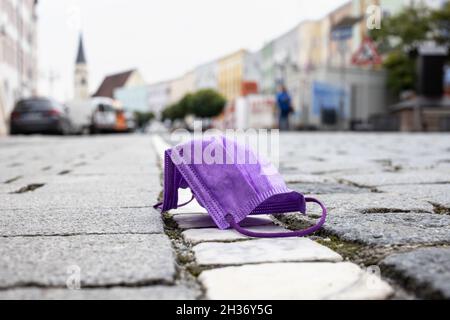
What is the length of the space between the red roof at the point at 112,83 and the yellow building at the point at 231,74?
133 ft

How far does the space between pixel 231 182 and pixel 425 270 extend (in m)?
0.94

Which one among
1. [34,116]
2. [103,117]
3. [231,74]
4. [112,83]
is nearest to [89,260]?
[34,116]

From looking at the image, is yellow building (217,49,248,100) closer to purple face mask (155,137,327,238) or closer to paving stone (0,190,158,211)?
paving stone (0,190,158,211)

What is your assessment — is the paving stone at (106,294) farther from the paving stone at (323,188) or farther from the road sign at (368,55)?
the road sign at (368,55)

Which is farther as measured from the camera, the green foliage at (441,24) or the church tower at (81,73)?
the church tower at (81,73)

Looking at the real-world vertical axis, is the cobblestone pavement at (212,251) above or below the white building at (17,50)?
below

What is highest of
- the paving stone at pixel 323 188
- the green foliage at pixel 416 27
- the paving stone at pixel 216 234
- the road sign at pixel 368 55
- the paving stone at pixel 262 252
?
the green foliage at pixel 416 27

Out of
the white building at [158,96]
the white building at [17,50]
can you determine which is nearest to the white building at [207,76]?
the white building at [158,96]

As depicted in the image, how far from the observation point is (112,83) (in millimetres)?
124000

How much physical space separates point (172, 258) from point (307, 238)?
57cm

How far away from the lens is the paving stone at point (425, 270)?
140cm

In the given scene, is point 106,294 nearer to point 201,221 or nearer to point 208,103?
point 201,221

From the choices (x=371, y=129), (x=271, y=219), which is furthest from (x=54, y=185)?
(x=371, y=129)

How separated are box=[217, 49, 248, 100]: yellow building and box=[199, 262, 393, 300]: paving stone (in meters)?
71.2
